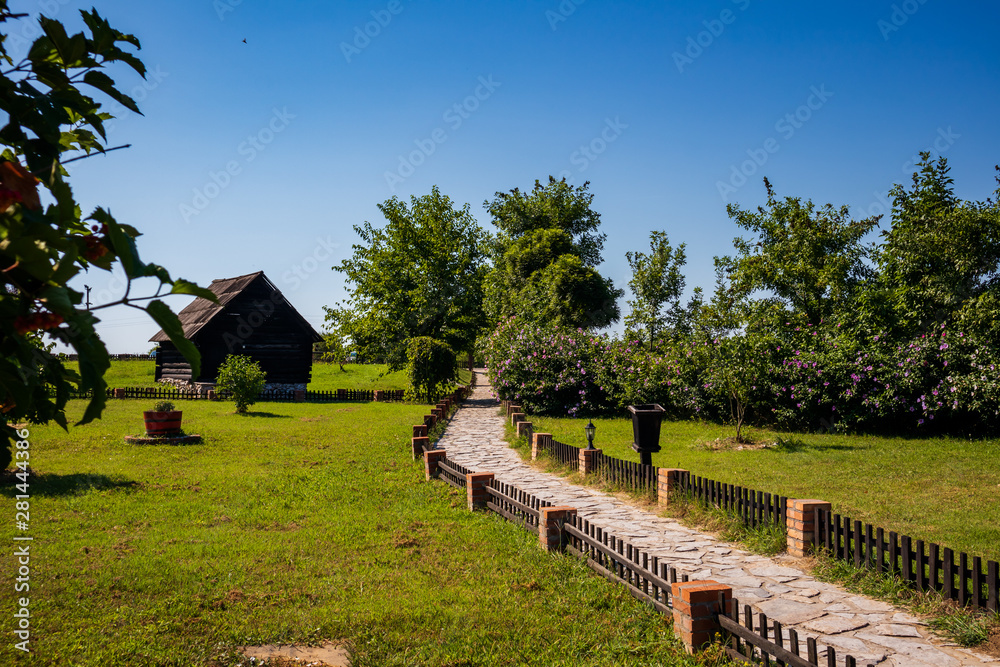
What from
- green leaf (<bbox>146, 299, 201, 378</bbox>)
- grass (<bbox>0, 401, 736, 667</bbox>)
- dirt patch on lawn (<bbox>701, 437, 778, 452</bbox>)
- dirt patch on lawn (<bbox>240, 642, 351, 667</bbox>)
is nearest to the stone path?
grass (<bbox>0, 401, 736, 667</bbox>)

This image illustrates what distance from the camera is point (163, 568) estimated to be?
22.1 feet

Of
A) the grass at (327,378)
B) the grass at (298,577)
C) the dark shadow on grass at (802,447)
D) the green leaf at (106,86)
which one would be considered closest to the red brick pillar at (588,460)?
the grass at (298,577)

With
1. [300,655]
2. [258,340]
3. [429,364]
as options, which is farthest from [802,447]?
[258,340]

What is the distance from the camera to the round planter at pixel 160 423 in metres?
15.3

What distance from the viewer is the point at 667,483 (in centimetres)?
946

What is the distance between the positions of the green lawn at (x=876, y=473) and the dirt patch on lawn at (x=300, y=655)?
6979 millimetres

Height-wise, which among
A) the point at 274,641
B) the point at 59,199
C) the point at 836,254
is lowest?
the point at 274,641

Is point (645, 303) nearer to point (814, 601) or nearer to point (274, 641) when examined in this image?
point (814, 601)

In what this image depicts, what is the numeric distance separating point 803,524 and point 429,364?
22749mm

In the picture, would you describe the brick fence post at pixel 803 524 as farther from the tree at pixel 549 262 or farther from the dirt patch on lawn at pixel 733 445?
the tree at pixel 549 262

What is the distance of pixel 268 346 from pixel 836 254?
27.4m

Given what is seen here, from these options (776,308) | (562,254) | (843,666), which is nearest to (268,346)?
(562,254)

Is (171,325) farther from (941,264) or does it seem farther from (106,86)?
(941,264)

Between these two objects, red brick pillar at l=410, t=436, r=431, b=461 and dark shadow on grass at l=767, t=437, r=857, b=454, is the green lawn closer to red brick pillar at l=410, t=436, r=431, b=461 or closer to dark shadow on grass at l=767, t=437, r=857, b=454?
dark shadow on grass at l=767, t=437, r=857, b=454
